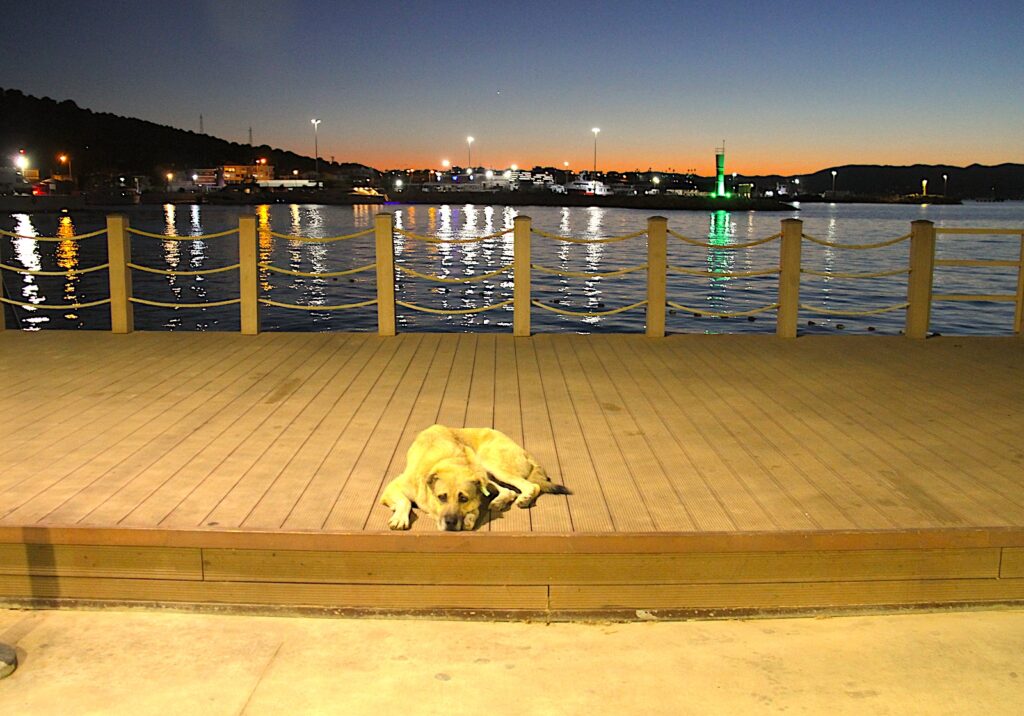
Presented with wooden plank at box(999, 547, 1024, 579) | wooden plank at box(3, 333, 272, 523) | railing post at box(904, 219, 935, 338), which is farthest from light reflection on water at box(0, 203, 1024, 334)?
wooden plank at box(999, 547, 1024, 579)

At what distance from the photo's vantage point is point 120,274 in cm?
938

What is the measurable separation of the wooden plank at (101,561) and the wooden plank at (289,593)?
3 centimetres

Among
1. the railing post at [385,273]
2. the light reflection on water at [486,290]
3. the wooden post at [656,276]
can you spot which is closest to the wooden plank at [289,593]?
the railing post at [385,273]

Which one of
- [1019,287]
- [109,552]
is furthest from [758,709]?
[1019,287]

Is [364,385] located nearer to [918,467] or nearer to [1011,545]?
[918,467]

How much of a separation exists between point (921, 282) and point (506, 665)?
7.40 metres

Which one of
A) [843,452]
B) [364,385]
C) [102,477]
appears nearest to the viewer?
[102,477]

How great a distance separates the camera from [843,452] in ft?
16.7

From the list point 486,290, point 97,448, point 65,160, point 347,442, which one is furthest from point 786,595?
point 65,160

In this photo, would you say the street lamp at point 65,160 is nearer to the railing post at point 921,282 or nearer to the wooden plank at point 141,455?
the wooden plank at point 141,455

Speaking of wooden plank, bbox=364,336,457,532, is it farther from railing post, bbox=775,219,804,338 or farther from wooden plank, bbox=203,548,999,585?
railing post, bbox=775,219,804,338

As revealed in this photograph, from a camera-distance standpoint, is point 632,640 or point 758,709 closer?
point 758,709

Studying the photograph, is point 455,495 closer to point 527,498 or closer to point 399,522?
point 399,522

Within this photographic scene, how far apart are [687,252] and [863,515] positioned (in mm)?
47007
